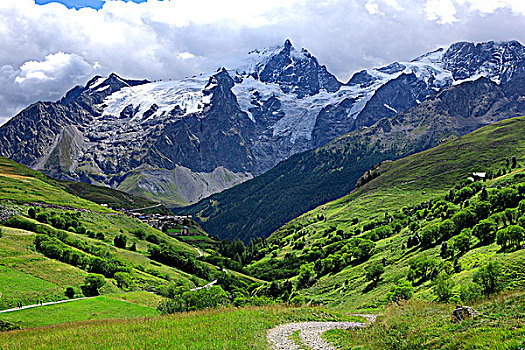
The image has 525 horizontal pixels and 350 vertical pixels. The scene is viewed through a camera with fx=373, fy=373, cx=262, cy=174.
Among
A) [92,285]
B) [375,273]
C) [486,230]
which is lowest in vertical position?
[375,273]

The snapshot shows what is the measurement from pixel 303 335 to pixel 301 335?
0.50ft

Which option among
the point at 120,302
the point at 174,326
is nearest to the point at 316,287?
A: the point at 120,302

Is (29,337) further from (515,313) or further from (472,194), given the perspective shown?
(472,194)

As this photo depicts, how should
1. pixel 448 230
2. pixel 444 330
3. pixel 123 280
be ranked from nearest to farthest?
1. pixel 444 330
2. pixel 123 280
3. pixel 448 230

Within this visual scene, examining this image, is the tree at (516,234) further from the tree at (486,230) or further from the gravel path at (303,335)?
the gravel path at (303,335)

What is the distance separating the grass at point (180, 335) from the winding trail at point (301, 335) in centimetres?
87

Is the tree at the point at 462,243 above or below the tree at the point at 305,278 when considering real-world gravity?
above

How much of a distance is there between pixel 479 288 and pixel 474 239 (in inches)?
1687

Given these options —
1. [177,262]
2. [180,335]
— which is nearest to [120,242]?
[177,262]

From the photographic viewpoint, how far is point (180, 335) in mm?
26922

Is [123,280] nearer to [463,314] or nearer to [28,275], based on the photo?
[28,275]

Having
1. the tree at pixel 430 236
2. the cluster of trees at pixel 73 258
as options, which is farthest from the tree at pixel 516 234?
the cluster of trees at pixel 73 258

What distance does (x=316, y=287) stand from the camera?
111250mm

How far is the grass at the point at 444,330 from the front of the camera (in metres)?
17.4
